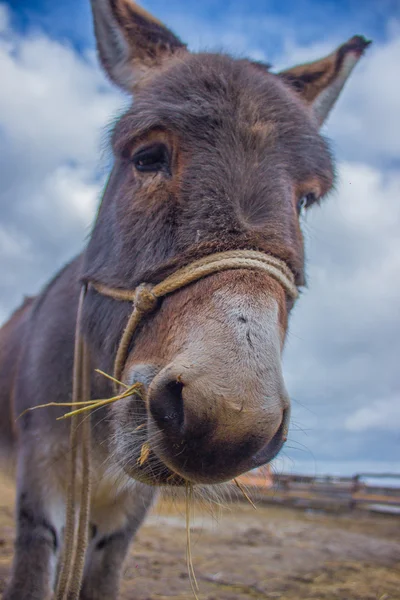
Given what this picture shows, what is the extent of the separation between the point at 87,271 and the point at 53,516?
132 centimetres

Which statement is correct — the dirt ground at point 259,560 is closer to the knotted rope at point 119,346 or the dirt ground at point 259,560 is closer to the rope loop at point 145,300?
the knotted rope at point 119,346

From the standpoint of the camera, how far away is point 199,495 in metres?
1.83

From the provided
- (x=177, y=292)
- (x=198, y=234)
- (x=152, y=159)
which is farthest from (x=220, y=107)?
(x=177, y=292)

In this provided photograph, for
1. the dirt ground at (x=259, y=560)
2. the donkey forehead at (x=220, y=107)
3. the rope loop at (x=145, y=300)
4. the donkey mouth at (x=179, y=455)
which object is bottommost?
the dirt ground at (x=259, y=560)

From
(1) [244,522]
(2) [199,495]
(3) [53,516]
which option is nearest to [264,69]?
(2) [199,495]

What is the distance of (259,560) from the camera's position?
5309 mm

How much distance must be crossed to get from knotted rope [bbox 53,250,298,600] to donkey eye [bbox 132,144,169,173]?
1.77 ft

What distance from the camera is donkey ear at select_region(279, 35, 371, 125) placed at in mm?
3092

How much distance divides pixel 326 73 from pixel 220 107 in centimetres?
143

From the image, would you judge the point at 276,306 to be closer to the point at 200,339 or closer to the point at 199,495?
the point at 200,339

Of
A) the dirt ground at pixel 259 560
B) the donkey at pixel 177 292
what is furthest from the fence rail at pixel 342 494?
the donkey at pixel 177 292

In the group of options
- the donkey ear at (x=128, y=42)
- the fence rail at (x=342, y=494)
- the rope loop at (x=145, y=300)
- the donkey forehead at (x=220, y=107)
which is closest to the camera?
the rope loop at (x=145, y=300)

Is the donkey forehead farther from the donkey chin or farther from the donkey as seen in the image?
the donkey chin

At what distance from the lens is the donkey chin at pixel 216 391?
1362mm
